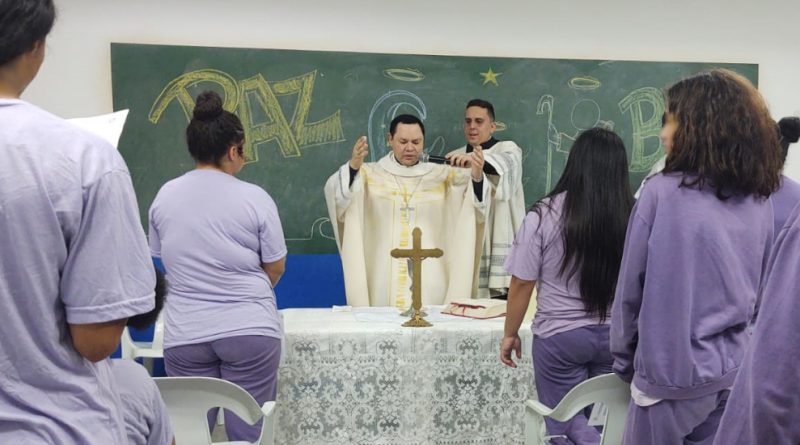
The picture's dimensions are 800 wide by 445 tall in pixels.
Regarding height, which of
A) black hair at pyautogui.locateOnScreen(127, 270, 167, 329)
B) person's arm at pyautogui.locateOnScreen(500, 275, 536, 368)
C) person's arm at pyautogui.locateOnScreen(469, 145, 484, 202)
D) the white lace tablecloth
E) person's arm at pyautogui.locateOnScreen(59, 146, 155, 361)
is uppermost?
person's arm at pyautogui.locateOnScreen(469, 145, 484, 202)

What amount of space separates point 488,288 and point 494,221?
443mm

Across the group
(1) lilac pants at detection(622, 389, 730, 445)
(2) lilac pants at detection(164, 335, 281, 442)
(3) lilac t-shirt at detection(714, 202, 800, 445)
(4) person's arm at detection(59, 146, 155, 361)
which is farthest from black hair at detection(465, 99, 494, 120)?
(3) lilac t-shirt at detection(714, 202, 800, 445)

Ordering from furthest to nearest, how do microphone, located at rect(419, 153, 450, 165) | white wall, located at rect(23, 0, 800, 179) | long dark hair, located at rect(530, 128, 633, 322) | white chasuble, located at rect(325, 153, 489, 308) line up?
white wall, located at rect(23, 0, 800, 179) < microphone, located at rect(419, 153, 450, 165) < white chasuble, located at rect(325, 153, 489, 308) < long dark hair, located at rect(530, 128, 633, 322)

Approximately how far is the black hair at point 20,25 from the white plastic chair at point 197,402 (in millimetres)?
1198

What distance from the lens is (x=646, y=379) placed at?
1986 millimetres

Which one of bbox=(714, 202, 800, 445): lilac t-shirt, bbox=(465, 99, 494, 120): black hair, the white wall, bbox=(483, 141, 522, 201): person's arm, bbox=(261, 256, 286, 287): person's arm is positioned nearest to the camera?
bbox=(714, 202, 800, 445): lilac t-shirt

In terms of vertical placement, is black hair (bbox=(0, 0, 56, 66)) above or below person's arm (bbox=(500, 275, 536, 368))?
above

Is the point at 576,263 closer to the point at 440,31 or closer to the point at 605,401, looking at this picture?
the point at 605,401

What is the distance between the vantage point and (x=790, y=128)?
3.16m

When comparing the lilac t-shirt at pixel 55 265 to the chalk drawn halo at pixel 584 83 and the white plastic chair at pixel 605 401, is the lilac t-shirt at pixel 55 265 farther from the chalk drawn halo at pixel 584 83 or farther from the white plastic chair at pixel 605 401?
the chalk drawn halo at pixel 584 83

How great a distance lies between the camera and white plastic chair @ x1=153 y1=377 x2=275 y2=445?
220 cm

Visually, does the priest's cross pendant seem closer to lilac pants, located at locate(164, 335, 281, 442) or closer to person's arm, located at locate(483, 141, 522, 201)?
person's arm, located at locate(483, 141, 522, 201)

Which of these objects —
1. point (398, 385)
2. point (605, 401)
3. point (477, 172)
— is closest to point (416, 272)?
point (398, 385)

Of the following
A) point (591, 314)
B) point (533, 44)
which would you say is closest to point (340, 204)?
point (591, 314)
